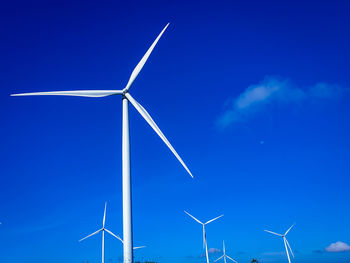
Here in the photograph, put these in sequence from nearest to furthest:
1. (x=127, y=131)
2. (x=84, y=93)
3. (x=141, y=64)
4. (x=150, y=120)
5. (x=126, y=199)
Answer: (x=126, y=199) → (x=127, y=131) → (x=84, y=93) → (x=150, y=120) → (x=141, y=64)

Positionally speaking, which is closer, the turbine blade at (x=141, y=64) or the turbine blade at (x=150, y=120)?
the turbine blade at (x=150, y=120)

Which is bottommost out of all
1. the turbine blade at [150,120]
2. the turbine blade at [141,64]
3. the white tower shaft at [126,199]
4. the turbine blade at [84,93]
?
the white tower shaft at [126,199]

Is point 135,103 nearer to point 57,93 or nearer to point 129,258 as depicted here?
point 57,93

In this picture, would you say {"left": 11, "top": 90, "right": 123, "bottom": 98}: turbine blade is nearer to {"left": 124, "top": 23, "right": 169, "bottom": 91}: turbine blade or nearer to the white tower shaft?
{"left": 124, "top": 23, "right": 169, "bottom": 91}: turbine blade

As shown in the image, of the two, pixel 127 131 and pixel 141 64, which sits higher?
pixel 141 64

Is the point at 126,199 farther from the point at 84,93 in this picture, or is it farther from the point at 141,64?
the point at 141,64

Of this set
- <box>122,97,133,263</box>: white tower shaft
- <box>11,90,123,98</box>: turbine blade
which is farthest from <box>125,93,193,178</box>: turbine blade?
<box>122,97,133,263</box>: white tower shaft

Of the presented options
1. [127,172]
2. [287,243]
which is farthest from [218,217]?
[127,172]

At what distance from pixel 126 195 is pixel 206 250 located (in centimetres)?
7178

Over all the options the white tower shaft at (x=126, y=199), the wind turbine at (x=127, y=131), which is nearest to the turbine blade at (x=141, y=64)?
the wind turbine at (x=127, y=131)

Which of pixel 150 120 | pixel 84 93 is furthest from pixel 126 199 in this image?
pixel 84 93

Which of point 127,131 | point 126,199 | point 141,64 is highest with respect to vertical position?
point 141,64

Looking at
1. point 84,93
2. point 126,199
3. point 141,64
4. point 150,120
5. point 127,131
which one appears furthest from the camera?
point 141,64

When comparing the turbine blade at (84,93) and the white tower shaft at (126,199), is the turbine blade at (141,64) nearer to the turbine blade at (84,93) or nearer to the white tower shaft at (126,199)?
the turbine blade at (84,93)
